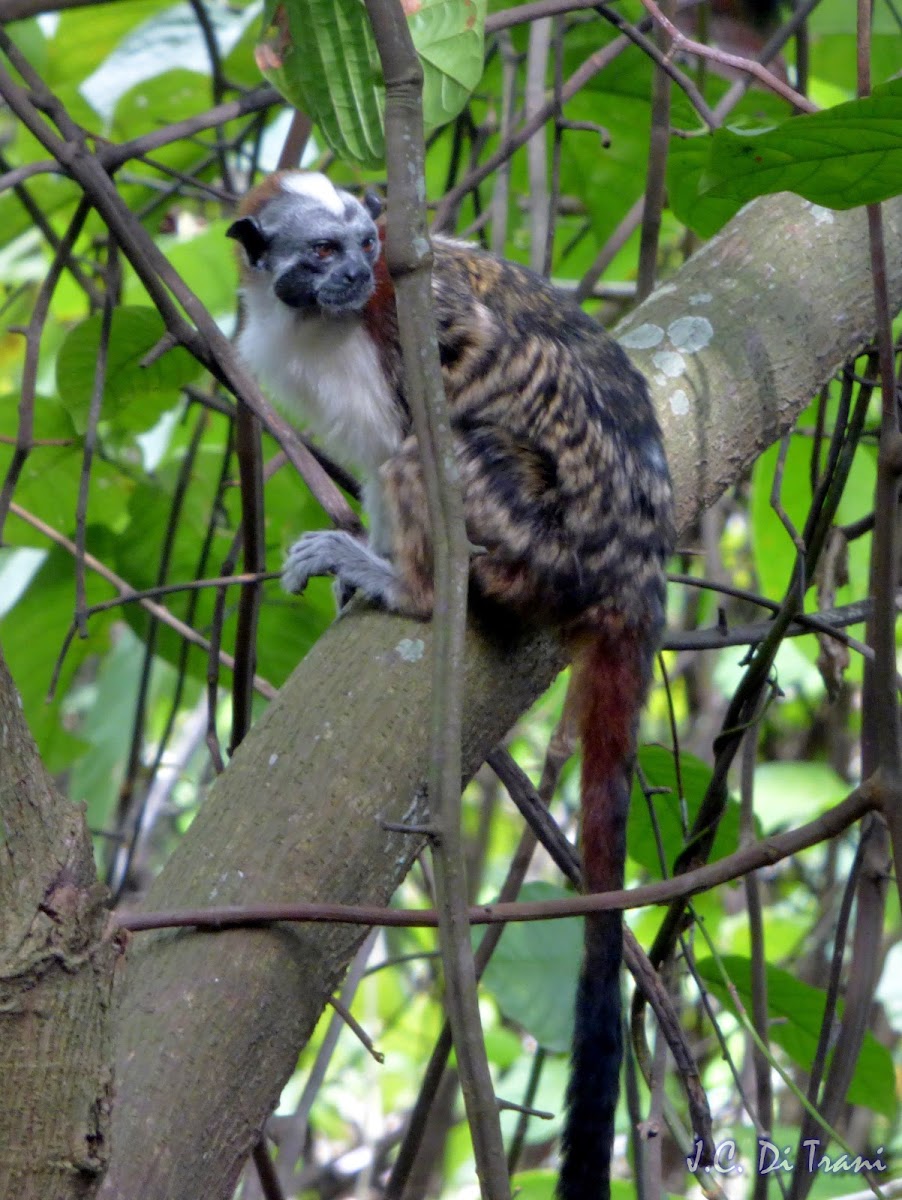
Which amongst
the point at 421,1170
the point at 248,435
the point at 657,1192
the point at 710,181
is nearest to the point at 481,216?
the point at 248,435

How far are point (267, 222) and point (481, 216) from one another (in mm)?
416

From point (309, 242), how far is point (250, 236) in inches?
4.4

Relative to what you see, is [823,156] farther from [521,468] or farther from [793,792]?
[793,792]

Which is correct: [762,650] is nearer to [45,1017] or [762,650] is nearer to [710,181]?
[710,181]

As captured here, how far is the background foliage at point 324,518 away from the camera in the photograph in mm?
1763

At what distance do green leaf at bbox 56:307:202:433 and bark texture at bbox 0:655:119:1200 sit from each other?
45.6 inches

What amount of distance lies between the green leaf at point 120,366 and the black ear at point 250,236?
232mm

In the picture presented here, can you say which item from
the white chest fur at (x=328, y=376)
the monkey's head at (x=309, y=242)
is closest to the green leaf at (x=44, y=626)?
the white chest fur at (x=328, y=376)

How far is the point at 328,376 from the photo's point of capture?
2.12m

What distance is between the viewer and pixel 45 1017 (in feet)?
2.87

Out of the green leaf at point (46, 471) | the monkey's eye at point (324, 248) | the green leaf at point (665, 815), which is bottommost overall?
the green leaf at point (665, 815)

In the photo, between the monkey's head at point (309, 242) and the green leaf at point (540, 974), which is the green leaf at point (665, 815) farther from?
the monkey's head at point (309, 242)

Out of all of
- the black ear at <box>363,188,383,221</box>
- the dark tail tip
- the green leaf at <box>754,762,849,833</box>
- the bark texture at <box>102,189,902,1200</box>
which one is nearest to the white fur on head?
the black ear at <box>363,188,383,221</box>

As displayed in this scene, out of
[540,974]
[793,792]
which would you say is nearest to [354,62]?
[540,974]
